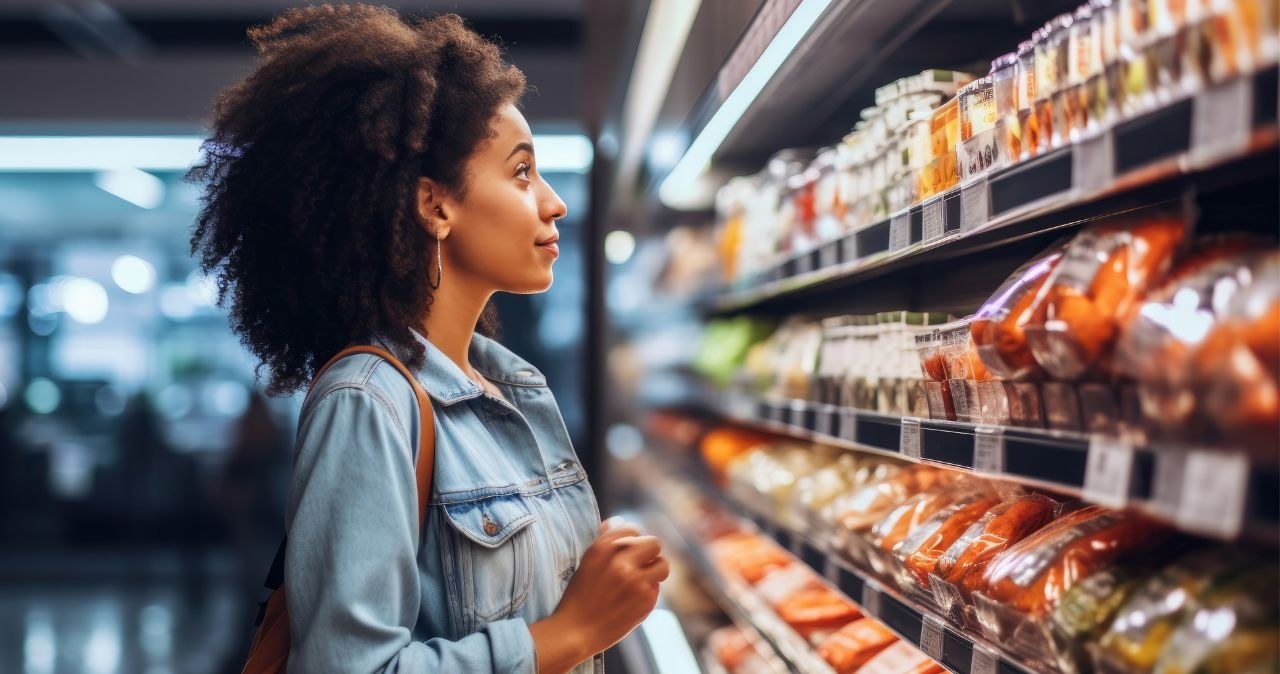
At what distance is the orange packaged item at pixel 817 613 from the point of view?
220cm

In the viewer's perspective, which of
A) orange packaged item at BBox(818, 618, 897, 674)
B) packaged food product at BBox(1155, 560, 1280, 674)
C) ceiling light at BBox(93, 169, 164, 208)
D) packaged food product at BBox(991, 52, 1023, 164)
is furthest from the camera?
ceiling light at BBox(93, 169, 164, 208)

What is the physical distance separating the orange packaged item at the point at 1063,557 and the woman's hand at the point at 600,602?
44 cm

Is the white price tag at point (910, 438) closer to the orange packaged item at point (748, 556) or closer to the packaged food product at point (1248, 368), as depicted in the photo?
the packaged food product at point (1248, 368)

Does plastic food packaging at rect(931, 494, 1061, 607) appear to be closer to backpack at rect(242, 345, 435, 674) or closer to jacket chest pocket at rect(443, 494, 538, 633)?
jacket chest pocket at rect(443, 494, 538, 633)

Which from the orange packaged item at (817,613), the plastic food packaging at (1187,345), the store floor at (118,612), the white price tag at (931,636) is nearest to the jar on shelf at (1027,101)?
the plastic food packaging at (1187,345)

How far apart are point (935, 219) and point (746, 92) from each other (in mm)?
800

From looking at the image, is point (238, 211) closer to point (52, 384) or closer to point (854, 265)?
point (854, 265)

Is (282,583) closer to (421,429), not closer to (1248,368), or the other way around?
(421,429)

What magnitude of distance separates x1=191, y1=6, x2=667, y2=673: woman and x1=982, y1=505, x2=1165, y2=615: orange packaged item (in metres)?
0.47

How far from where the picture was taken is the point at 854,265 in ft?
5.85

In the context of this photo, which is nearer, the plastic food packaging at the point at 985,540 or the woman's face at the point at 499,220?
the plastic food packaging at the point at 985,540

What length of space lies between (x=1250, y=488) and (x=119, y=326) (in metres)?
8.56

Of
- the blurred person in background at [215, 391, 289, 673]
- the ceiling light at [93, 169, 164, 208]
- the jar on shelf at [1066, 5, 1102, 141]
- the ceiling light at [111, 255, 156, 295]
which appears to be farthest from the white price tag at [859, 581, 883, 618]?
the ceiling light at [111, 255, 156, 295]

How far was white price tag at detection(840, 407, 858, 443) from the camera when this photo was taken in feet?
5.95
